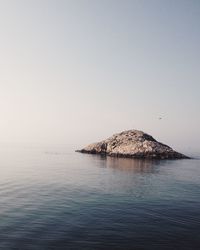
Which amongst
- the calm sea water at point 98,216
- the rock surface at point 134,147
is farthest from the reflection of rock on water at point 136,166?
the rock surface at point 134,147

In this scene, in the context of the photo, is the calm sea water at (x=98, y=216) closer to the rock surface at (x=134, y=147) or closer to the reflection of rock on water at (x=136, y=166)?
the reflection of rock on water at (x=136, y=166)

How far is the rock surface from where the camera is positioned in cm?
11025

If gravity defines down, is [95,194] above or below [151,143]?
below

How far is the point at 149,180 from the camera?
53.4m

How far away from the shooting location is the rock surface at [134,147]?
11025cm

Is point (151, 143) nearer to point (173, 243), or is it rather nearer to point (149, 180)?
point (149, 180)

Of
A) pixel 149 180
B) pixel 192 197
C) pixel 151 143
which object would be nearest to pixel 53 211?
pixel 192 197

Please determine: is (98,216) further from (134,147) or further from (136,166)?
(134,147)

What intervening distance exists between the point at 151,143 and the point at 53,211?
3467 inches

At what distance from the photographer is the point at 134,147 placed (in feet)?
372

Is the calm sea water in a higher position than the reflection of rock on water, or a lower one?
lower

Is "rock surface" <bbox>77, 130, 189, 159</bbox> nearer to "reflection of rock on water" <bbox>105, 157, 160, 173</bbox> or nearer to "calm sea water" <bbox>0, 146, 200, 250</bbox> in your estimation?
"reflection of rock on water" <bbox>105, 157, 160, 173</bbox>

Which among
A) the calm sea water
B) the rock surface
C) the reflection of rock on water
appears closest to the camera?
the calm sea water

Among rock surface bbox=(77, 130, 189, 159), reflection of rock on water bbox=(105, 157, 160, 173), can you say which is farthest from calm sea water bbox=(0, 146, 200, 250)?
rock surface bbox=(77, 130, 189, 159)
